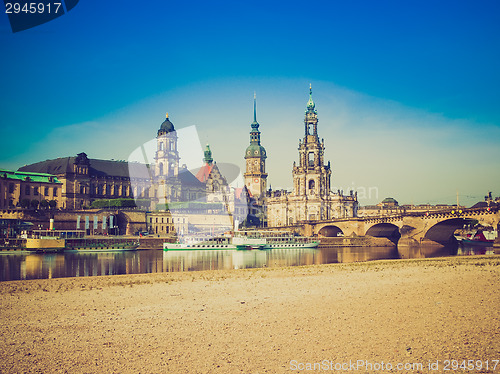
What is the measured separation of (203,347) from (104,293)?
10564mm

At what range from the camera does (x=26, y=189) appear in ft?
269

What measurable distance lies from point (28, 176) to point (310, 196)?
55507 mm

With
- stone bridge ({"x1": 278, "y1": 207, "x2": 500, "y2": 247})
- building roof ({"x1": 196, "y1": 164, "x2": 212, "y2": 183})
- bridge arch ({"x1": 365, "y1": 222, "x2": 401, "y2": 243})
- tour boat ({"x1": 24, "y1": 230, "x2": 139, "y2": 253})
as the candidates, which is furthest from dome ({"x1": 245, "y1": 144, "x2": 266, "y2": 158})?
tour boat ({"x1": 24, "y1": 230, "x2": 139, "y2": 253})

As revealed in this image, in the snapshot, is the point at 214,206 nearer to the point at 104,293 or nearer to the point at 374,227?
the point at 374,227

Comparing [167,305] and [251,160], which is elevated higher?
[251,160]

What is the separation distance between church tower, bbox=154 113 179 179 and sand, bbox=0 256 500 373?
81.6m

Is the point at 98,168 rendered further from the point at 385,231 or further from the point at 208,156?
the point at 385,231

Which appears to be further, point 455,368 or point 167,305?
point 167,305

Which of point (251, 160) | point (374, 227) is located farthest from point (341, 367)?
point (251, 160)

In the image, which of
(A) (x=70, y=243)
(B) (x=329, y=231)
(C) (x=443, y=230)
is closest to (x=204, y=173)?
(B) (x=329, y=231)

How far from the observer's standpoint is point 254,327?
519 inches

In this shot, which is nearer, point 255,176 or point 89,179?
point 89,179

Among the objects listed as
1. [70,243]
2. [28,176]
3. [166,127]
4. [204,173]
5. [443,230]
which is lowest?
[70,243]

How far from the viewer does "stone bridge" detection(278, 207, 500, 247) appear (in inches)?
2263
